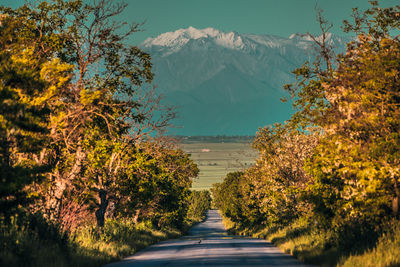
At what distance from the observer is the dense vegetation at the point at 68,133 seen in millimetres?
12680

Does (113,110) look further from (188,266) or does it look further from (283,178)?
(283,178)

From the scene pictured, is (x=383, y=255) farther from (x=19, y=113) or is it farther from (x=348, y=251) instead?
(x=19, y=113)

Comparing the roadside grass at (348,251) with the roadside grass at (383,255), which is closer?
the roadside grass at (383,255)

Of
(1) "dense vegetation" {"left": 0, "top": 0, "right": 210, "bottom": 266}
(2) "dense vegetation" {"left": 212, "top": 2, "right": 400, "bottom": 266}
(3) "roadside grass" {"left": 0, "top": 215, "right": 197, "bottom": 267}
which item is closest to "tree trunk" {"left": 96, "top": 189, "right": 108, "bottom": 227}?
(1) "dense vegetation" {"left": 0, "top": 0, "right": 210, "bottom": 266}

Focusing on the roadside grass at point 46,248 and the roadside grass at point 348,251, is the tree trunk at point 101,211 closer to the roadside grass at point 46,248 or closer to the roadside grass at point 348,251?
the roadside grass at point 46,248

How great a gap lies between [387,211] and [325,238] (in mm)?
2873

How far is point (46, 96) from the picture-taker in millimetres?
14094

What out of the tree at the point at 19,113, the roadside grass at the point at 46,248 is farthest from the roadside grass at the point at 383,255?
the tree at the point at 19,113

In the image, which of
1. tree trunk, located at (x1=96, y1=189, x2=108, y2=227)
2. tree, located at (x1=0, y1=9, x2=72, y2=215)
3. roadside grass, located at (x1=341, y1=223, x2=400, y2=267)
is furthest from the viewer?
tree trunk, located at (x1=96, y1=189, x2=108, y2=227)

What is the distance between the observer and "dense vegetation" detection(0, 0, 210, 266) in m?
12.7

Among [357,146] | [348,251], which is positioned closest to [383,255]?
[348,251]

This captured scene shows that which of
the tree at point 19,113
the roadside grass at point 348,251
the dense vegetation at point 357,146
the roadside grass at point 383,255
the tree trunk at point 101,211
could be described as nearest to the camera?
the tree at point 19,113

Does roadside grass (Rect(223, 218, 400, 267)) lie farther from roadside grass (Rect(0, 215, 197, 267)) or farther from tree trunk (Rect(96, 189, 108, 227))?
tree trunk (Rect(96, 189, 108, 227))

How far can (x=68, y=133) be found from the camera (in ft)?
72.3
